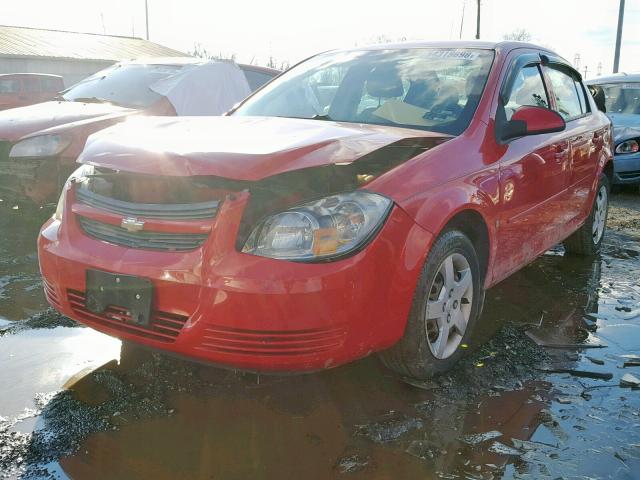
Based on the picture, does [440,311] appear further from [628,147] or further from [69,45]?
[69,45]

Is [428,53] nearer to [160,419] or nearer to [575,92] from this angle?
[575,92]

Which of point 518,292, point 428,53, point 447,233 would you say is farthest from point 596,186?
point 447,233

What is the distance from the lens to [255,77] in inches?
304

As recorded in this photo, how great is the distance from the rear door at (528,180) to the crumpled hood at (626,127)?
5.59m

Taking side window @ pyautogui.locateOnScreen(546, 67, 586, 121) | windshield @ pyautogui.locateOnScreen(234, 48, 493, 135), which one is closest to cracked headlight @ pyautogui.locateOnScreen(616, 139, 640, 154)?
side window @ pyautogui.locateOnScreen(546, 67, 586, 121)

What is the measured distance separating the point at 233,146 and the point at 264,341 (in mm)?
801

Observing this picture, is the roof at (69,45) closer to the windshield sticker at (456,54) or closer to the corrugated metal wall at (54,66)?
the corrugated metal wall at (54,66)

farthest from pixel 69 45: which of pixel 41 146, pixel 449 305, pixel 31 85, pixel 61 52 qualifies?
pixel 449 305

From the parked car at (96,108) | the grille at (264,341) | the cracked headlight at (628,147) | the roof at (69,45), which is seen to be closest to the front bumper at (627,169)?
the cracked headlight at (628,147)

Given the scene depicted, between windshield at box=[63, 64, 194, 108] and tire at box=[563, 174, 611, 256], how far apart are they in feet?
13.7

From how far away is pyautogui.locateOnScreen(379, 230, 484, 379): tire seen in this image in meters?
2.67

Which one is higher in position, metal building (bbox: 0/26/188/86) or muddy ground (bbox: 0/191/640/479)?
metal building (bbox: 0/26/188/86)

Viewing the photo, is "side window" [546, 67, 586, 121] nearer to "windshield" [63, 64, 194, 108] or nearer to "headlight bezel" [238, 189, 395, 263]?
"headlight bezel" [238, 189, 395, 263]

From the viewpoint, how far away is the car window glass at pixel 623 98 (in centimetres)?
970
